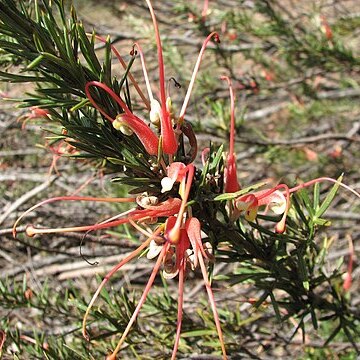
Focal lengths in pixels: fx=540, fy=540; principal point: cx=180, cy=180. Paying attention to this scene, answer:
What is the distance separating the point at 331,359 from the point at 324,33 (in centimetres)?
91

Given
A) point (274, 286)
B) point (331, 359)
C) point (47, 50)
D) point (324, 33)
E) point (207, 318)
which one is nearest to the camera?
point (47, 50)

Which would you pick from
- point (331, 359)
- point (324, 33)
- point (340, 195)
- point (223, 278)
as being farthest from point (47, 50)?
point (340, 195)

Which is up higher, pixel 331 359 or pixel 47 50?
pixel 47 50

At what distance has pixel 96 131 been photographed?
0.57m

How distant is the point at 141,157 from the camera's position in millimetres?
586

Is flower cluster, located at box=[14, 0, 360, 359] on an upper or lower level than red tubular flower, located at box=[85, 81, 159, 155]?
lower

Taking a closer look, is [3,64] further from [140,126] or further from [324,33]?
[324,33]

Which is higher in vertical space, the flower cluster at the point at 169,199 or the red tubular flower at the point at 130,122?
the red tubular flower at the point at 130,122

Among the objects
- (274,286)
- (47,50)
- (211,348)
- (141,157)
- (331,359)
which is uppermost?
(47,50)

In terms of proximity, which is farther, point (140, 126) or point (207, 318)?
point (207, 318)

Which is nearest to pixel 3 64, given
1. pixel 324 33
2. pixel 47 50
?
pixel 47 50

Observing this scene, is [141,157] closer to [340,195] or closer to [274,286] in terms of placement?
[274,286]

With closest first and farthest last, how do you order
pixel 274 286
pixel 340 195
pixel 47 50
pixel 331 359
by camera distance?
pixel 47 50 < pixel 274 286 < pixel 331 359 < pixel 340 195

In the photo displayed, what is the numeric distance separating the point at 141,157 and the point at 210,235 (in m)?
0.13
